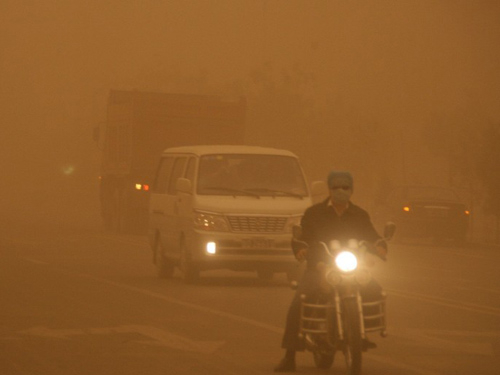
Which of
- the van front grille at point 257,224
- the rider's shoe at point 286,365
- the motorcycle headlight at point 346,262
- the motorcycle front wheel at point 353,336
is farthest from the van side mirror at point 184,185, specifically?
the motorcycle front wheel at point 353,336

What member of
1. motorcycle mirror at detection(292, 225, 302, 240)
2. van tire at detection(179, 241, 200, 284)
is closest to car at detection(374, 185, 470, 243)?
van tire at detection(179, 241, 200, 284)

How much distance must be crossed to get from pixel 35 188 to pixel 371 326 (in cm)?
8924

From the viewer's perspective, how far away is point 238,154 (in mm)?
22594

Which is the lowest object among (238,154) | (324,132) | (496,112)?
(238,154)

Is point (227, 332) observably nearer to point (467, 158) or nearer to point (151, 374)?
point (151, 374)

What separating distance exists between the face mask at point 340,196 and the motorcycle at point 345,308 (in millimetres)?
358

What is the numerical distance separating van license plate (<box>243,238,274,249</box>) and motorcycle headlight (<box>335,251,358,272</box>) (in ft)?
32.7

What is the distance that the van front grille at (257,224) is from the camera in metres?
21.3

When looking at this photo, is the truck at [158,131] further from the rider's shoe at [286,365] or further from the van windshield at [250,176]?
the rider's shoe at [286,365]

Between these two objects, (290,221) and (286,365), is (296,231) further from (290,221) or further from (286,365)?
(290,221)

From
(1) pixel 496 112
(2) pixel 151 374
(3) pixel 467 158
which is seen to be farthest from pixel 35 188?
(2) pixel 151 374

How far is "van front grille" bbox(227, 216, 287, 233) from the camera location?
2127 cm

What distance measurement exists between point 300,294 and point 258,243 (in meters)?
9.46

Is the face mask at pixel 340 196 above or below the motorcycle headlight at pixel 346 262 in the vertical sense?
above
